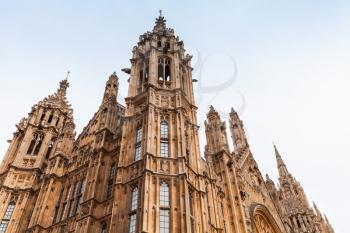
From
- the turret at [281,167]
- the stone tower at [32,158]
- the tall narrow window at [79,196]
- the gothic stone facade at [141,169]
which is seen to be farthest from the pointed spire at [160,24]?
the turret at [281,167]

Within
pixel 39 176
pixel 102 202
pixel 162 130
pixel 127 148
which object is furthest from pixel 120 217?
pixel 39 176

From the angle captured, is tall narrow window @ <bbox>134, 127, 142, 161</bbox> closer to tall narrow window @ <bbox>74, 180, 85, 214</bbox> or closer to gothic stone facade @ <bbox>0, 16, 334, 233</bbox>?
gothic stone facade @ <bbox>0, 16, 334, 233</bbox>

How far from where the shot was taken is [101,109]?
33.7 meters

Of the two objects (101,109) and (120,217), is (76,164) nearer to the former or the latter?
(101,109)

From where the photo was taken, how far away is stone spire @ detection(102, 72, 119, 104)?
1351 inches

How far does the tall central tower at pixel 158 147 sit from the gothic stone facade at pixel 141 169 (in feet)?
0.24

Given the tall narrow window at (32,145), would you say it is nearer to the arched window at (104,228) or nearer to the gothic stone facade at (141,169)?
the gothic stone facade at (141,169)

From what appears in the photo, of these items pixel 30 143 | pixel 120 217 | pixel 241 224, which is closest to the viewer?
pixel 120 217

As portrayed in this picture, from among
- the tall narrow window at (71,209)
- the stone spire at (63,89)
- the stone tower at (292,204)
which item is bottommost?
the tall narrow window at (71,209)

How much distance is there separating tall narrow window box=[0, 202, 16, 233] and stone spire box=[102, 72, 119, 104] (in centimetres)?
1156

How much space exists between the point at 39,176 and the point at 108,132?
8914 mm

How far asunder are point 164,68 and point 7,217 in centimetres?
A: 1772

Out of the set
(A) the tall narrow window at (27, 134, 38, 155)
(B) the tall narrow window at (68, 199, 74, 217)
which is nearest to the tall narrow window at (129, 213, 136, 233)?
(B) the tall narrow window at (68, 199, 74, 217)

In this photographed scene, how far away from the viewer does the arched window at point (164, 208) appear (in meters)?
20.9
